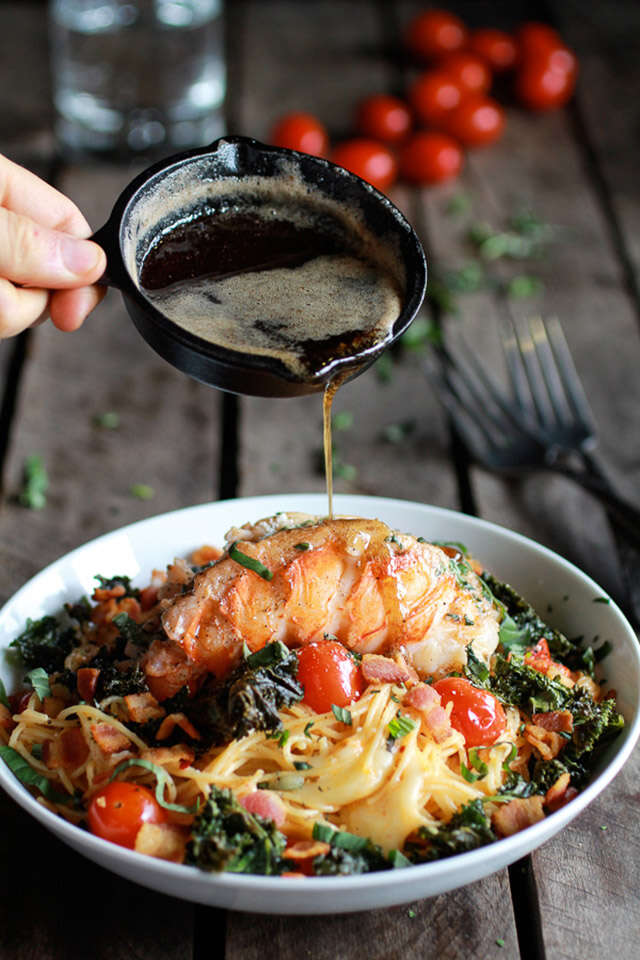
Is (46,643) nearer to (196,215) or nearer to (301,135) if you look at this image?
(196,215)

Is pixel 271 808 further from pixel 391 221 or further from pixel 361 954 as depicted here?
pixel 391 221

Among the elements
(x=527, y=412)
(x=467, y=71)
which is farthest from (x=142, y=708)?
(x=467, y=71)

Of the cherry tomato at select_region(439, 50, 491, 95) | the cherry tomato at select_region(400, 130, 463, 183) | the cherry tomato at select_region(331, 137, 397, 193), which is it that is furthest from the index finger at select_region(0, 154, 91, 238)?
the cherry tomato at select_region(439, 50, 491, 95)

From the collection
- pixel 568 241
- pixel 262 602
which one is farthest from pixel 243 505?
pixel 568 241

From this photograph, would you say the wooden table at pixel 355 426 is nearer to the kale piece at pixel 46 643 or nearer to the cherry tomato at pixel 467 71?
the cherry tomato at pixel 467 71

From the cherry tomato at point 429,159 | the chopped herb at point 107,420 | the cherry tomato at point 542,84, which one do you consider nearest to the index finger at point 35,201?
the chopped herb at point 107,420

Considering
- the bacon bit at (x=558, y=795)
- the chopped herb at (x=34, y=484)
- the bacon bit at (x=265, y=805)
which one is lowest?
the chopped herb at (x=34, y=484)
